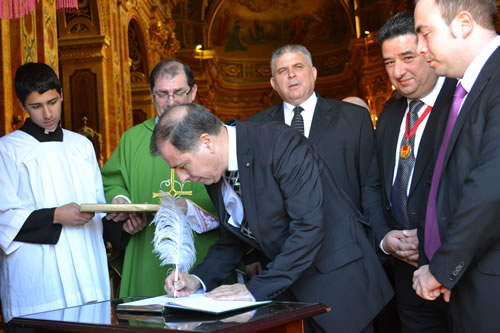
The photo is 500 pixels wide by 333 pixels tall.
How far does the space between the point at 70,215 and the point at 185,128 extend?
116cm

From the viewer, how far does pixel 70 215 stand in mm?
3318

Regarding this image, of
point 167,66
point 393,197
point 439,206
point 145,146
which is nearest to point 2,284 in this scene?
point 145,146

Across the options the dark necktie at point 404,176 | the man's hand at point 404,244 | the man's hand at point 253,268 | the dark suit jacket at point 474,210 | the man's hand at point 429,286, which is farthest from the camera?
the man's hand at point 253,268

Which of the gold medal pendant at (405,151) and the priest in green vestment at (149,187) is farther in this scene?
the priest in green vestment at (149,187)

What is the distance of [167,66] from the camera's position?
375 cm

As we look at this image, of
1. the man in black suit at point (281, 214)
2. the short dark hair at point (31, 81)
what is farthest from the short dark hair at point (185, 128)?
the short dark hair at point (31, 81)

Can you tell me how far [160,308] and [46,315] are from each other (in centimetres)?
48

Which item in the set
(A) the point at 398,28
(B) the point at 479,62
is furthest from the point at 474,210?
(A) the point at 398,28

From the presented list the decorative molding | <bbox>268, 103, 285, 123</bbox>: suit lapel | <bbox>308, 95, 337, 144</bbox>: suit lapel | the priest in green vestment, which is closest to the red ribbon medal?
<bbox>308, 95, 337, 144</bbox>: suit lapel

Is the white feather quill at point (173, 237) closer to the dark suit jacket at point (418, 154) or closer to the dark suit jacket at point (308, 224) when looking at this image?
the dark suit jacket at point (308, 224)

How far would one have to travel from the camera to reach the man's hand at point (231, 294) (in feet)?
7.89

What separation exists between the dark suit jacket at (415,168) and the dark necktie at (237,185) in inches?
29.9

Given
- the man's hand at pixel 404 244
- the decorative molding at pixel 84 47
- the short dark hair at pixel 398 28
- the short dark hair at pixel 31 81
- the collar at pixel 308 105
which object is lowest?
the man's hand at pixel 404 244

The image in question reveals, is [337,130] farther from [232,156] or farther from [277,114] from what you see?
[232,156]
